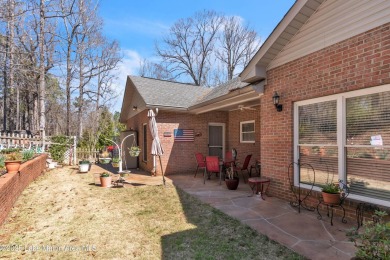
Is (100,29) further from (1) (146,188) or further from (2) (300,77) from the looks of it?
(2) (300,77)

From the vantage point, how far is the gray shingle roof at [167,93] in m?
9.60

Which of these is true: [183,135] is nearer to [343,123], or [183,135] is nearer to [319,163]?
[319,163]

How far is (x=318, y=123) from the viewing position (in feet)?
15.7

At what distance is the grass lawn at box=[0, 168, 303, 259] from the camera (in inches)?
129

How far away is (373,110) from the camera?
3.86m

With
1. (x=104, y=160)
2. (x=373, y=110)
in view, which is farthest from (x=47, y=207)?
(x=373, y=110)

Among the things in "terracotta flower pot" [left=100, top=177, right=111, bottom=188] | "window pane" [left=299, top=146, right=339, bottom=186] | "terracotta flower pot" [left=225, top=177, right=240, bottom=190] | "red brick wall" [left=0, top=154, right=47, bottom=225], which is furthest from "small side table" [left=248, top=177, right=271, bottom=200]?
"red brick wall" [left=0, top=154, right=47, bottom=225]

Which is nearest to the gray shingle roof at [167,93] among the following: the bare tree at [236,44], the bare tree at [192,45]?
the bare tree at [192,45]

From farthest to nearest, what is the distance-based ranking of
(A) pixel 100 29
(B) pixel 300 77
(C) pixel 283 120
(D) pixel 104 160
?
(A) pixel 100 29, (D) pixel 104 160, (C) pixel 283 120, (B) pixel 300 77

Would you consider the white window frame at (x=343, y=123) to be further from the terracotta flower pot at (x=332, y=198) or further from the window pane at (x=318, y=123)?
the terracotta flower pot at (x=332, y=198)

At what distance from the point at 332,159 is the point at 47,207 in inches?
249

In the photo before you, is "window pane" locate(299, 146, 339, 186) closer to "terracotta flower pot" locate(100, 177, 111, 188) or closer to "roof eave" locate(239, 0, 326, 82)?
"roof eave" locate(239, 0, 326, 82)

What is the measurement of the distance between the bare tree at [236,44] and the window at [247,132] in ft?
61.7

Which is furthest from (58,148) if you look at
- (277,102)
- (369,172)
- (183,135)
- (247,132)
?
(369,172)
